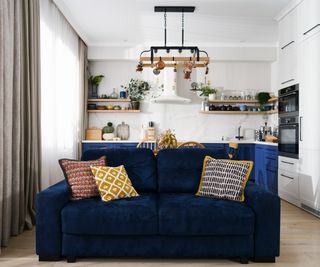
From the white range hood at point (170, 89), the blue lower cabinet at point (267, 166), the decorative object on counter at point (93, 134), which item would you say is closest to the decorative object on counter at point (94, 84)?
the decorative object on counter at point (93, 134)

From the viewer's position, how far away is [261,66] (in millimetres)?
7305

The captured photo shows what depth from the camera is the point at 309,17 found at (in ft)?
14.4

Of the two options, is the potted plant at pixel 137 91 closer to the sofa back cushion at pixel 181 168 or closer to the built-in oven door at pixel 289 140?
the built-in oven door at pixel 289 140

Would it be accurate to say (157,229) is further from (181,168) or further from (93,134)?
(93,134)

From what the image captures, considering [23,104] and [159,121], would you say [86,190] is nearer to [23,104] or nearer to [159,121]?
[23,104]

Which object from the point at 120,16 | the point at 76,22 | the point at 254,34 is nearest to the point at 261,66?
the point at 254,34

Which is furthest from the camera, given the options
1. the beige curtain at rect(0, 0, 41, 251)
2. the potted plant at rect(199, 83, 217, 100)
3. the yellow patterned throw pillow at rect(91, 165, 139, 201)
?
the potted plant at rect(199, 83, 217, 100)

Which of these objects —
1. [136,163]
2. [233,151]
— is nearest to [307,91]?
[233,151]

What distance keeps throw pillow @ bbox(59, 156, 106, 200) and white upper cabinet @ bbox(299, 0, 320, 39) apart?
11.0 feet

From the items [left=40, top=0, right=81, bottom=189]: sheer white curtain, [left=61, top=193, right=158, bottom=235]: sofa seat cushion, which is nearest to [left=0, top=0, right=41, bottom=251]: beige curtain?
[left=40, top=0, right=81, bottom=189]: sheer white curtain

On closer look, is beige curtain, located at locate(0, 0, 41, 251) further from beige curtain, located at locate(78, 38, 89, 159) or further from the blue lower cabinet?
the blue lower cabinet

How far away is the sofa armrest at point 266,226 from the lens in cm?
272

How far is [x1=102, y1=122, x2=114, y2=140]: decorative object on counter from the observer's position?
276 inches

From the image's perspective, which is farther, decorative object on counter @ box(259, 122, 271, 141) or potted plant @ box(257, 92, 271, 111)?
potted plant @ box(257, 92, 271, 111)
